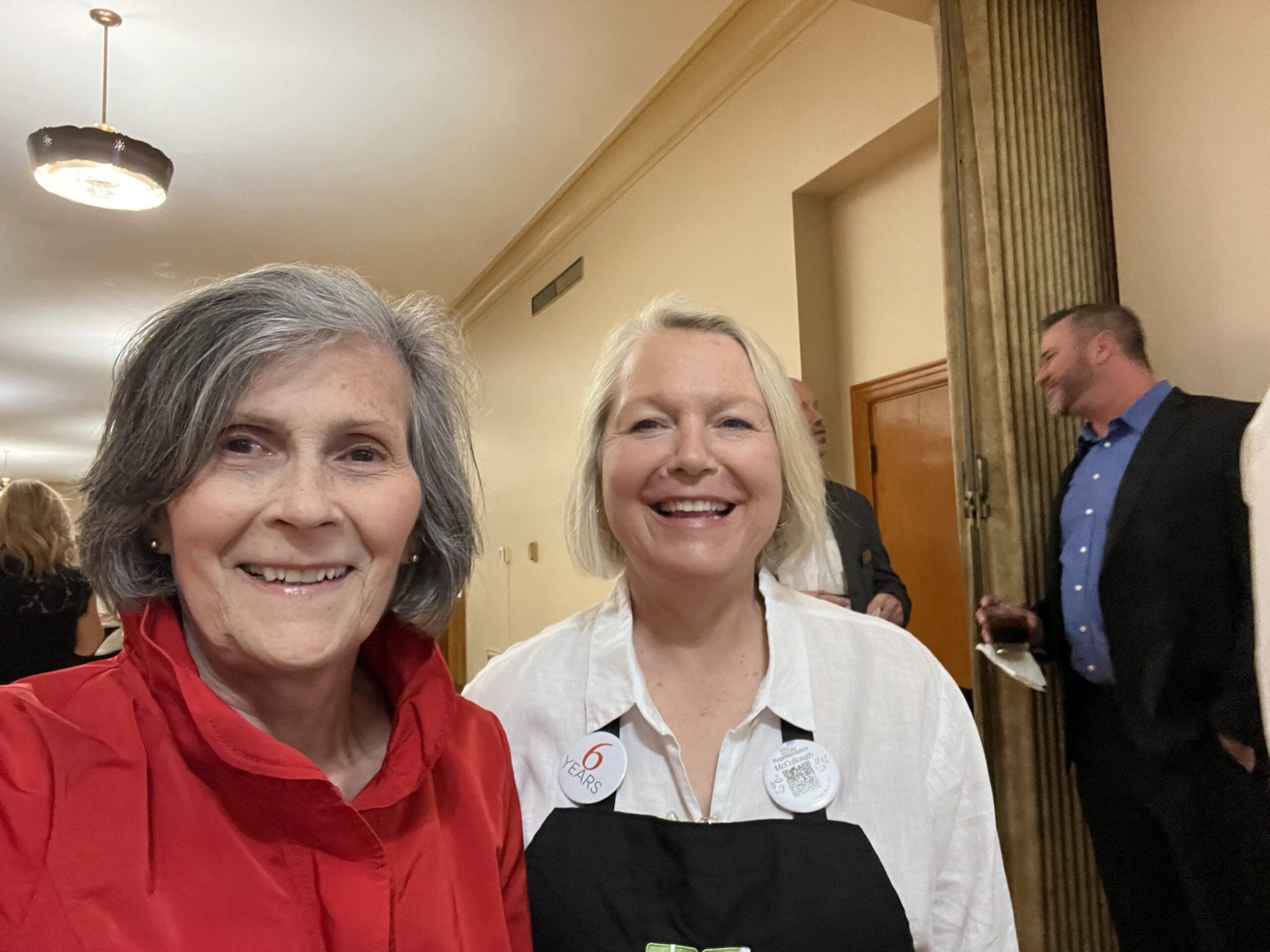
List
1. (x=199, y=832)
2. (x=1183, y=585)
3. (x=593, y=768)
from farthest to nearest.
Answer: (x=1183, y=585) < (x=593, y=768) < (x=199, y=832)

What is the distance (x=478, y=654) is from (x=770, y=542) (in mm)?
6858

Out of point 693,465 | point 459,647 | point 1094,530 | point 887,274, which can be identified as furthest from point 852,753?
point 459,647

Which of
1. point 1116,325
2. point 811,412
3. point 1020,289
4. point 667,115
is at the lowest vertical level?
point 811,412

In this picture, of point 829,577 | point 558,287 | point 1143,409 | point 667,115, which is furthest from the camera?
point 558,287

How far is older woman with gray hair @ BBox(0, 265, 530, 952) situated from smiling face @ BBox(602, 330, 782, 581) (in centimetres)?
34

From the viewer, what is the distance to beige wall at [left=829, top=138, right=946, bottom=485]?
3.10 m

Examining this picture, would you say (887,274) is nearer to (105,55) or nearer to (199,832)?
(199,832)

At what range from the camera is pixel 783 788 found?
1129mm

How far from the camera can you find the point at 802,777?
114 centimetres

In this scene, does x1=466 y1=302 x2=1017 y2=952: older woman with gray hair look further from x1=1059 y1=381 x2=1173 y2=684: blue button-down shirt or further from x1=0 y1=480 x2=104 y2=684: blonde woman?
x1=0 y1=480 x2=104 y2=684: blonde woman

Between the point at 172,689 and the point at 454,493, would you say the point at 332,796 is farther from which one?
the point at 454,493

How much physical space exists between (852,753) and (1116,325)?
1574 millimetres

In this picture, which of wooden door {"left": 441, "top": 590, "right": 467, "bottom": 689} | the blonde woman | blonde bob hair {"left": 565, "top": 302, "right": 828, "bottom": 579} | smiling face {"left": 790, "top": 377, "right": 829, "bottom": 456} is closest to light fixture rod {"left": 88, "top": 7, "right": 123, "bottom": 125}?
the blonde woman

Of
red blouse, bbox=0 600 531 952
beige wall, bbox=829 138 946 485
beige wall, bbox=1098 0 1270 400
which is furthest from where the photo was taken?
beige wall, bbox=829 138 946 485
